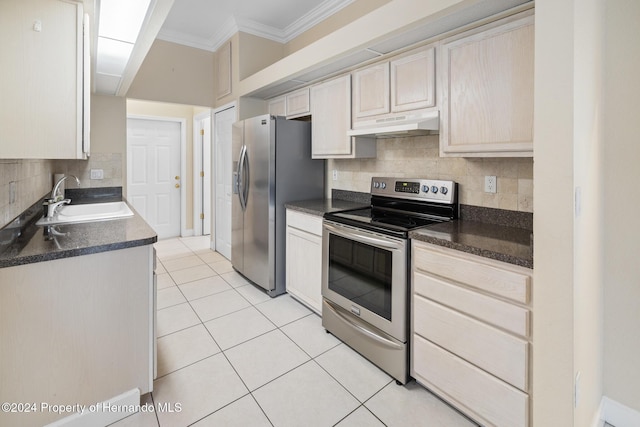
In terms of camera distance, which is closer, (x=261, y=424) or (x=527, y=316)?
(x=527, y=316)

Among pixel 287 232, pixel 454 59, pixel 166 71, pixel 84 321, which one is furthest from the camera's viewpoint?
pixel 166 71

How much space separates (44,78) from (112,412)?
156 centimetres

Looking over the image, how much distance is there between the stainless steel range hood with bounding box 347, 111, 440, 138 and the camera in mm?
1938

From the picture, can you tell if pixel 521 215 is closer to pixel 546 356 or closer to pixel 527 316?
pixel 527 316

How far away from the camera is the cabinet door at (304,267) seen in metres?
2.60

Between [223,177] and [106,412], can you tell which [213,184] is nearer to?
[223,177]

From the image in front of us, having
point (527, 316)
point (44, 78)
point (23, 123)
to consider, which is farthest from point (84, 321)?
point (527, 316)

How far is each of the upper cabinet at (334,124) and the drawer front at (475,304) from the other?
4.25 feet

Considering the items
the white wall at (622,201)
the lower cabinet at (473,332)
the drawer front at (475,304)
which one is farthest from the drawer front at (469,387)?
the white wall at (622,201)

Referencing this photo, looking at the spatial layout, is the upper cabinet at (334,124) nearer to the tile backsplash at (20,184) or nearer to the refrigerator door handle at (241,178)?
the refrigerator door handle at (241,178)

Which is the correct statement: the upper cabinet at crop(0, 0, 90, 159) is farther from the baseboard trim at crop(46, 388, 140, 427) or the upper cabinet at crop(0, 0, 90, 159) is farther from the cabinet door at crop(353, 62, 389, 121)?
the cabinet door at crop(353, 62, 389, 121)

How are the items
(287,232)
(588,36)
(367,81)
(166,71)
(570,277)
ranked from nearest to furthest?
(570,277) → (588,36) → (367,81) → (287,232) → (166,71)

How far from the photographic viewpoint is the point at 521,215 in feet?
6.11

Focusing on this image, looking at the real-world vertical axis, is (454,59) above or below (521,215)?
above
